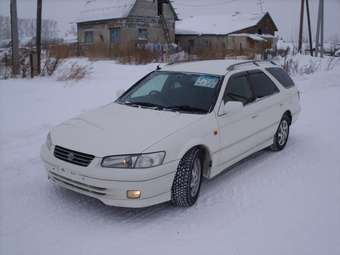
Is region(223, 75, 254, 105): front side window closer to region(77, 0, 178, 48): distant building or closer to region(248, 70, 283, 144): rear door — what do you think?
region(248, 70, 283, 144): rear door

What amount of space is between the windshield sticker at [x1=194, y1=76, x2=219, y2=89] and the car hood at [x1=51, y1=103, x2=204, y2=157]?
665mm

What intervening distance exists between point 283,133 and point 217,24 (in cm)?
4924

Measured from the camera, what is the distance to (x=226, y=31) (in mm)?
49656

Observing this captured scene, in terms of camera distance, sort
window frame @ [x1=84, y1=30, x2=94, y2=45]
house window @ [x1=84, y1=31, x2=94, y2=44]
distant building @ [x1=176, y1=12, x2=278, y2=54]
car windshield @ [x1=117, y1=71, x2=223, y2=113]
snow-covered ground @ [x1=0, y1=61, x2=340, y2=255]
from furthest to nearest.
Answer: distant building @ [x1=176, y1=12, x2=278, y2=54]
house window @ [x1=84, y1=31, x2=94, y2=44]
window frame @ [x1=84, y1=30, x2=94, y2=45]
car windshield @ [x1=117, y1=71, x2=223, y2=113]
snow-covered ground @ [x1=0, y1=61, x2=340, y2=255]

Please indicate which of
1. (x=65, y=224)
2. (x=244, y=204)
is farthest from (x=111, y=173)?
(x=244, y=204)

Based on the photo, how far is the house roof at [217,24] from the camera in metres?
49.4

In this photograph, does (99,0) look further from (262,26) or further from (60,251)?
(60,251)

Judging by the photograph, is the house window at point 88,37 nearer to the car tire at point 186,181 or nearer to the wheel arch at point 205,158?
the wheel arch at point 205,158

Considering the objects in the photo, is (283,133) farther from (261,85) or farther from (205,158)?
(205,158)

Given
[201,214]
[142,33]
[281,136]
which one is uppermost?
[142,33]

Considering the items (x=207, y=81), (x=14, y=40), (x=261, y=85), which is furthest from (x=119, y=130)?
(x=14, y=40)

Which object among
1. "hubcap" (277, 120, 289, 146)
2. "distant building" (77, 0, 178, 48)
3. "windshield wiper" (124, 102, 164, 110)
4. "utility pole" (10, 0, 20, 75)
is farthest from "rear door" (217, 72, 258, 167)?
"distant building" (77, 0, 178, 48)

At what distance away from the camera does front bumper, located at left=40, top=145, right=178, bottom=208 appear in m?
3.82

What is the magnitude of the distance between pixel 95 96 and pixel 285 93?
537 cm
